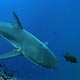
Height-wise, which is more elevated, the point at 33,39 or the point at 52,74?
the point at 52,74

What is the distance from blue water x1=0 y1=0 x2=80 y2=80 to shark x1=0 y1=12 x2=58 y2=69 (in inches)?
245

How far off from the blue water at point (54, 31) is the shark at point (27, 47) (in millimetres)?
6223

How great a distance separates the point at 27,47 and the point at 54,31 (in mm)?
8050

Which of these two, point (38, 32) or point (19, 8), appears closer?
point (38, 32)

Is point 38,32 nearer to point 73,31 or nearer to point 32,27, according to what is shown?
point 32,27

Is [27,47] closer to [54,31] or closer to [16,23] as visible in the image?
[16,23]

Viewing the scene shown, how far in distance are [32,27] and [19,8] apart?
1.90m

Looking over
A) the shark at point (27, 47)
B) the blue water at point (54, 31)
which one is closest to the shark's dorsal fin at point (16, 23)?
the shark at point (27, 47)

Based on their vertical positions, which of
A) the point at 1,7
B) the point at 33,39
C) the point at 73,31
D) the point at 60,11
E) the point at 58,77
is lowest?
the point at 33,39

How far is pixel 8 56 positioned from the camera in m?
3.70

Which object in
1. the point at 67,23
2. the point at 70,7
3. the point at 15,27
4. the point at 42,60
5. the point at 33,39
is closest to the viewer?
the point at 42,60

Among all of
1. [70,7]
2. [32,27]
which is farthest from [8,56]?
[32,27]

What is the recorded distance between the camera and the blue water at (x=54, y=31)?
10.5 metres

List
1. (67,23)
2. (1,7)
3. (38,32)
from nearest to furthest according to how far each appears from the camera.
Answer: (67,23)
(38,32)
(1,7)
